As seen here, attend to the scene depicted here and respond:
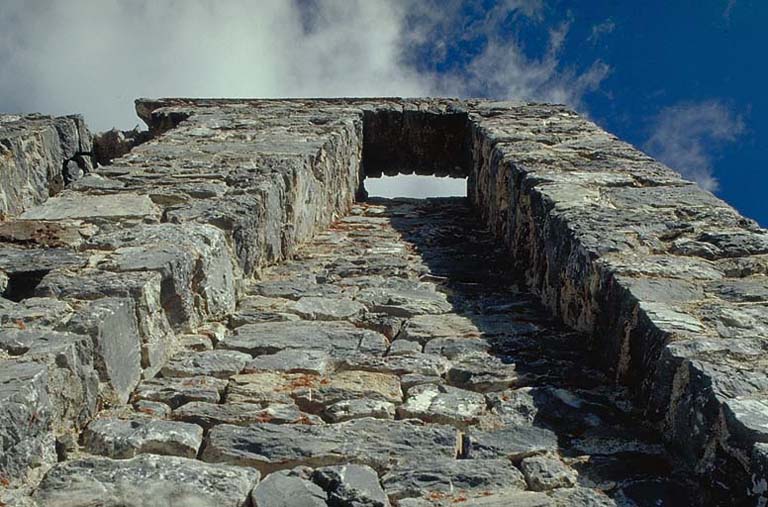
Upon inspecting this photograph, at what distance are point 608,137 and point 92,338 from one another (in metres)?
3.67

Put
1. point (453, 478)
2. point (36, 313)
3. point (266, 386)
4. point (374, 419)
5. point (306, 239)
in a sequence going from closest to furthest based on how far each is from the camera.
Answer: point (453, 478) → point (374, 419) → point (36, 313) → point (266, 386) → point (306, 239)

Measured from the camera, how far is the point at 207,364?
299 centimetres

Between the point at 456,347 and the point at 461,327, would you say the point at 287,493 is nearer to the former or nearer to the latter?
the point at 456,347

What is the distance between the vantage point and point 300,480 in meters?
2.28

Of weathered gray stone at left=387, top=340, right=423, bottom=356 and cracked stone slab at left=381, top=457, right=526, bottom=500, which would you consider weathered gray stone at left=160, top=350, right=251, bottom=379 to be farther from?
cracked stone slab at left=381, top=457, right=526, bottom=500

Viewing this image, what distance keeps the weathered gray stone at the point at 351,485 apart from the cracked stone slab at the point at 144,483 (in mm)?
190

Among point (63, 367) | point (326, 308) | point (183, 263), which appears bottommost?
point (326, 308)

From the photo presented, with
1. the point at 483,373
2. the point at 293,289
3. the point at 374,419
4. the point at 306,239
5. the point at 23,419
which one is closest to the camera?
the point at 23,419

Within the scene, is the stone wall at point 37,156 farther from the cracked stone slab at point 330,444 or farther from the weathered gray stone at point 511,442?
the weathered gray stone at point 511,442

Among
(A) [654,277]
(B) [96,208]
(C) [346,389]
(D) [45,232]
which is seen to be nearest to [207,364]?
(C) [346,389]

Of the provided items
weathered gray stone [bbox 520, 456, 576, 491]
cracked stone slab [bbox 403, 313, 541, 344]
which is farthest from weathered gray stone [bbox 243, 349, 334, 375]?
weathered gray stone [bbox 520, 456, 576, 491]

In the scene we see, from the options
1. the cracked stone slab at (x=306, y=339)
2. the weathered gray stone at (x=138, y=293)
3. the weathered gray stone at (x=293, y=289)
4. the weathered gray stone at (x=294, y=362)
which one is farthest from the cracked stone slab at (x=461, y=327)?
the weathered gray stone at (x=138, y=293)

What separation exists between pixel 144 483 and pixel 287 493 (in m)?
0.36

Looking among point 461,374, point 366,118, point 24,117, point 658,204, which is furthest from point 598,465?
point 24,117
